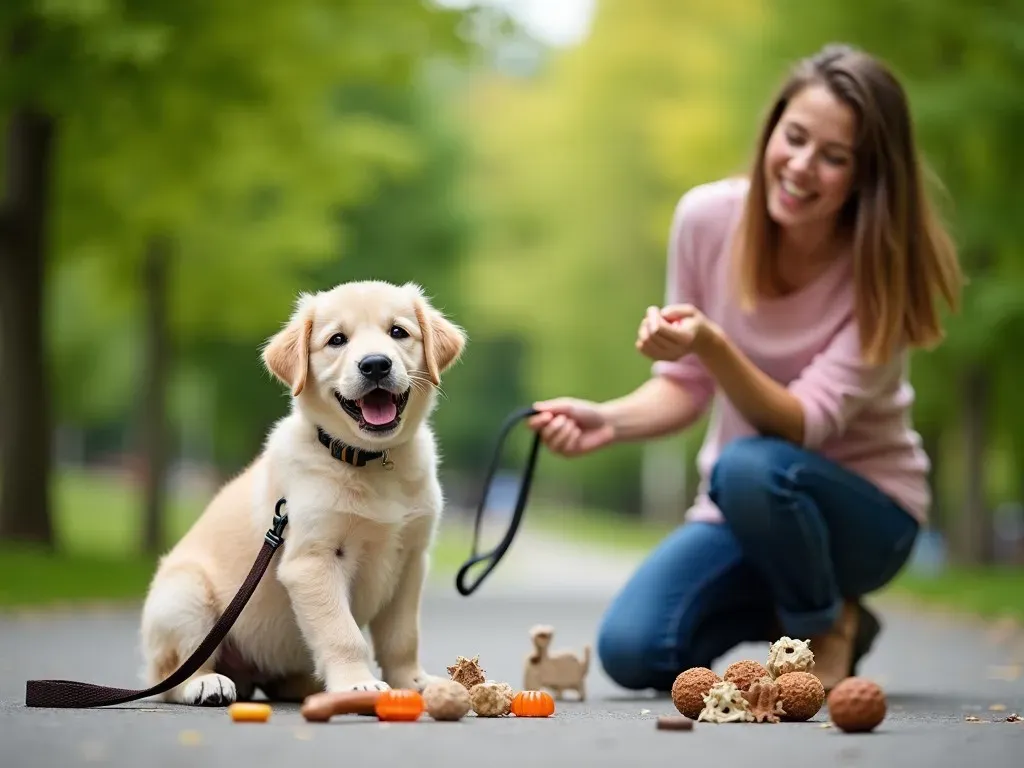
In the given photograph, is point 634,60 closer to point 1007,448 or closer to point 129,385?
point 1007,448

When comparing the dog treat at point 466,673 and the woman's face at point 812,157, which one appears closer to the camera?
the dog treat at point 466,673

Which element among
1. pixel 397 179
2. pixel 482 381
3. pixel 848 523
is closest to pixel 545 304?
pixel 397 179

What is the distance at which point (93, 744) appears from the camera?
3506 millimetres

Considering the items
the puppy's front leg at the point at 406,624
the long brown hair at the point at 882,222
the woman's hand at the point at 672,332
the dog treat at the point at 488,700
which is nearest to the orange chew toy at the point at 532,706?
the dog treat at the point at 488,700

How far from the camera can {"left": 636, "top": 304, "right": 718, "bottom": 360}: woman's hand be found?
5078mm

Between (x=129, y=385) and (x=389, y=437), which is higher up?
(x=129, y=385)

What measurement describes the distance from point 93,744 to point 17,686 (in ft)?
6.85

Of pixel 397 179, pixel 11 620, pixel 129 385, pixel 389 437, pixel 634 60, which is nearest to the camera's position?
pixel 389 437

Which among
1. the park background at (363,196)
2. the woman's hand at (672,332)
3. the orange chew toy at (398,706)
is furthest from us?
the park background at (363,196)

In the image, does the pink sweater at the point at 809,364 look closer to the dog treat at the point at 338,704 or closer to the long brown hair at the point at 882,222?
the long brown hair at the point at 882,222

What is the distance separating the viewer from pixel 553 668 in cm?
533

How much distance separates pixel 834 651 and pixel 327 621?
2.11 meters

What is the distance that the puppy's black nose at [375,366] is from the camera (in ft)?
14.4

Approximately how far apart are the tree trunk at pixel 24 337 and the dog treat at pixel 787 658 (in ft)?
32.6
